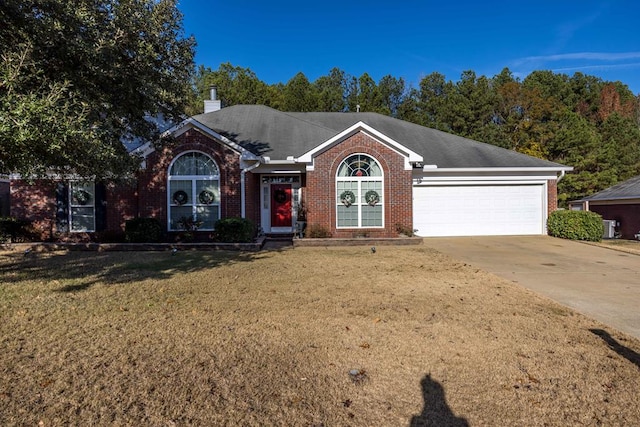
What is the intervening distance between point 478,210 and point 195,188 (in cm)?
1086

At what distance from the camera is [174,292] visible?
629 centimetres

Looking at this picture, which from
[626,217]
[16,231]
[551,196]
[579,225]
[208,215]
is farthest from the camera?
[626,217]

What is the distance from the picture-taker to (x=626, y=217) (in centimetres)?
1647

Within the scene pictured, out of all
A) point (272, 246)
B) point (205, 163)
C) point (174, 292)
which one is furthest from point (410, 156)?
point (174, 292)

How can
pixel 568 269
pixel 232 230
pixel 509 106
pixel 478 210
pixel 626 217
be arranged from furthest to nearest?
pixel 509 106
pixel 626 217
pixel 478 210
pixel 232 230
pixel 568 269

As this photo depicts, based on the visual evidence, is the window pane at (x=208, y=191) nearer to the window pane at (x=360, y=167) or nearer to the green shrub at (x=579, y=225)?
the window pane at (x=360, y=167)

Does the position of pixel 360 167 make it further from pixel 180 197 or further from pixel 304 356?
pixel 304 356

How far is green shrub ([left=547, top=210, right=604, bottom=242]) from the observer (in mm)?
13609

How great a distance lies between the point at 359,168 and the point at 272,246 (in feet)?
13.2

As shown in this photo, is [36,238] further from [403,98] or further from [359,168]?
[403,98]

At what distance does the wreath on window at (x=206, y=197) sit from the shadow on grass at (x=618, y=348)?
11.0 metres

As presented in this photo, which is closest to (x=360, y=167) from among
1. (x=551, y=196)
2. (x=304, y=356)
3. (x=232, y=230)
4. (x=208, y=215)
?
(x=232, y=230)

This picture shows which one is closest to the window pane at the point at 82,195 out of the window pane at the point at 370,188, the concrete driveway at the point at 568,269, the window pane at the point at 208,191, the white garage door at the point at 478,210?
the window pane at the point at 208,191

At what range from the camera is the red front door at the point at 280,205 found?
49.0 feet
